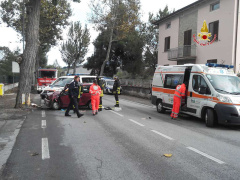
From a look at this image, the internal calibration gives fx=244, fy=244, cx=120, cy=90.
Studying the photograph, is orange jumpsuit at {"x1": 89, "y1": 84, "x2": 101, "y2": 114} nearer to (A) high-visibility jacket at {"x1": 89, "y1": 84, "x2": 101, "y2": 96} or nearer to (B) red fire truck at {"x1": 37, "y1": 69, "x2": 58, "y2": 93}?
(A) high-visibility jacket at {"x1": 89, "y1": 84, "x2": 101, "y2": 96}

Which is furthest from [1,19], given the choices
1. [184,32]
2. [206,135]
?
[206,135]

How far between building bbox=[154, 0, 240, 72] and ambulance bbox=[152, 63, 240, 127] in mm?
9116

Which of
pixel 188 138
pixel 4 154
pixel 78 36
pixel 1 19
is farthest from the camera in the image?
pixel 78 36

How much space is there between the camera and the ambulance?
8420 mm

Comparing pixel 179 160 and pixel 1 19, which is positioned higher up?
pixel 1 19

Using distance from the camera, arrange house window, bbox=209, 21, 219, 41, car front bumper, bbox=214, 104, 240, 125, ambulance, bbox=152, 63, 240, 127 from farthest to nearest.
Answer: house window, bbox=209, 21, 219, 41, ambulance, bbox=152, 63, 240, 127, car front bumper, bbox=214, 104, 240, 125

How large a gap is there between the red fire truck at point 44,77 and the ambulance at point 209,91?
55.1 feet

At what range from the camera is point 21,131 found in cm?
752

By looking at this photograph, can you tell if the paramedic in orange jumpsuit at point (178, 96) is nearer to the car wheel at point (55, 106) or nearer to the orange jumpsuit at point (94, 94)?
the orange jumpsuit at point (94, 94)

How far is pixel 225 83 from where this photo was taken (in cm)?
926

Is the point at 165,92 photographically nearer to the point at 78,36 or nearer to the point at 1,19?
the point at 1,19

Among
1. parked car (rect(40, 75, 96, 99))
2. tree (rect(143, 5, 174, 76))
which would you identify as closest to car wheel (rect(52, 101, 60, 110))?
parked car (rect(40, 75, 96, 99))

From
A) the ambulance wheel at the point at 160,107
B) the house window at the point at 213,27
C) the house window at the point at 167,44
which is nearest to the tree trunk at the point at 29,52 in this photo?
the ambulance wheel at the point at 160,107

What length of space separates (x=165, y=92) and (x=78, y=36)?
39818 millimetres
